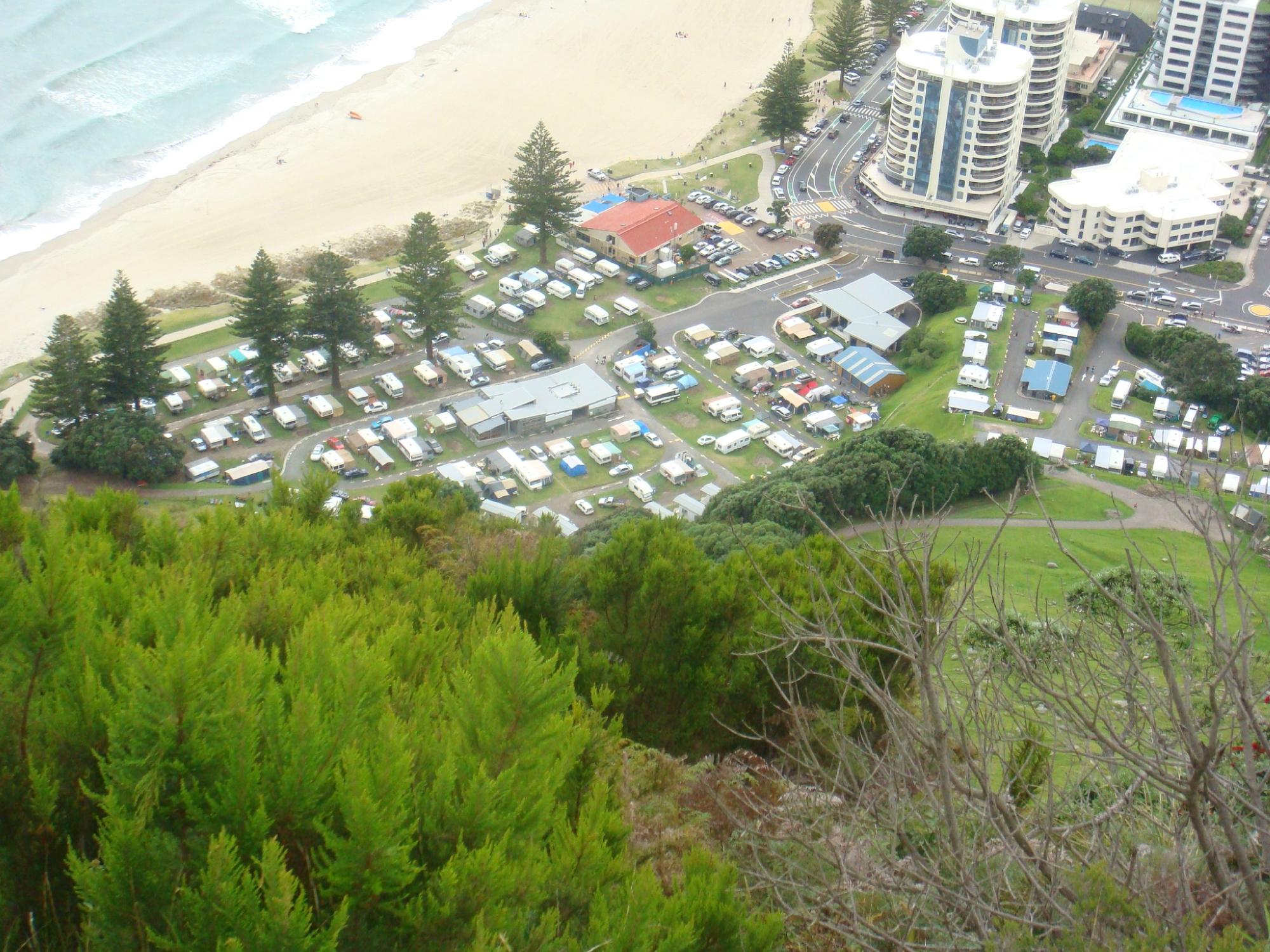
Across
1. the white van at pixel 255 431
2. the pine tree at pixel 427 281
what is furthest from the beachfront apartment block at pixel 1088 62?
the white van at pixel 255 431

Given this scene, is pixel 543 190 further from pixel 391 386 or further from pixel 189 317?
pixel 189 317

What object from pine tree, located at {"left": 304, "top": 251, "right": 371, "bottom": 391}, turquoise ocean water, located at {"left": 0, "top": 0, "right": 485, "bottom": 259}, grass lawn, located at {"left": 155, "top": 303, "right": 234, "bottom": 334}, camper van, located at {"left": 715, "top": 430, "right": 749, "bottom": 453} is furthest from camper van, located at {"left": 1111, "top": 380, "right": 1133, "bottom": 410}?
turquoise ocean water, located at {"left": 0, "top": 0, "right": 485, "bottom": 259}

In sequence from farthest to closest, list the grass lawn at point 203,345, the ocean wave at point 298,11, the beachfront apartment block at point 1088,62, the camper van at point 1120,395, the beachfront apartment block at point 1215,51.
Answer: the ocean wave at point 298,11, the beachfront apartment block at point 1088,62, the beachfront apartment block at point 1215,51, the grass lawn at point 203,345, the camper van at point 1120,395

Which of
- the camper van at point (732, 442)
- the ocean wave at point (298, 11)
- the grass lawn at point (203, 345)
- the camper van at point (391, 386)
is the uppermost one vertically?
the ocean wave at point (298, 11)

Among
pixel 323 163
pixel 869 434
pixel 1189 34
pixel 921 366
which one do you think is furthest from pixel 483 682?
pixel 1189 34

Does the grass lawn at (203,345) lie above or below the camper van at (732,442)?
above

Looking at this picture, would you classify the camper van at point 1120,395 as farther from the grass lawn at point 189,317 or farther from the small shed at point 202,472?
the grass lawn at point 189,317

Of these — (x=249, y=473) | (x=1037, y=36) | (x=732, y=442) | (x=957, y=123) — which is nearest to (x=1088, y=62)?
(x=1037, y=36)
